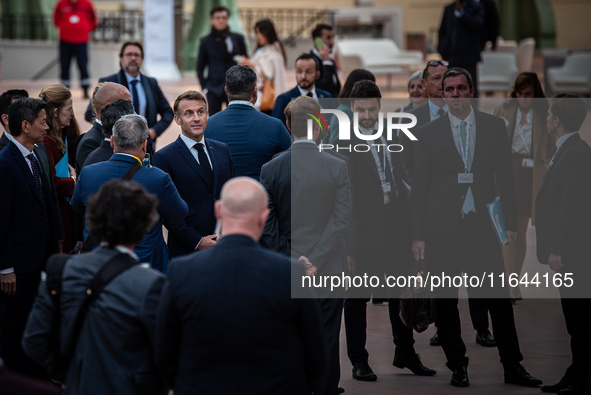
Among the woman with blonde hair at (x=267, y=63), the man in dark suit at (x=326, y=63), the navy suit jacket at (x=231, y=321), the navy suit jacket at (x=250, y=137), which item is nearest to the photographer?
the navy suit jacket at (x=231, y=321)

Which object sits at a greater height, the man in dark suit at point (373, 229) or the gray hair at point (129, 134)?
the gray hair at point (129, 134)

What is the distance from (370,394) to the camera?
4.75 metres

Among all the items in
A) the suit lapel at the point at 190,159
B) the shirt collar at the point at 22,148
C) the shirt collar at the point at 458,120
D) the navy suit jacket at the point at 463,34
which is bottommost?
the suit lapel at the point at 190,159

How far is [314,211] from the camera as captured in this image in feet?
14.3

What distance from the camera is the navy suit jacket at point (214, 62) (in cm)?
958

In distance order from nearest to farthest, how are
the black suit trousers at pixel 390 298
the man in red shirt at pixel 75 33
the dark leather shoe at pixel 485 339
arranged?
1. the black suit trousers at pixel 390 298
2. the dark leather shoe at pixel 485 339
3. the man in red shirt at pixel 75 33

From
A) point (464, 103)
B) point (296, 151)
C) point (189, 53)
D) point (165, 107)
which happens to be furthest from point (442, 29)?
point (189, 53)

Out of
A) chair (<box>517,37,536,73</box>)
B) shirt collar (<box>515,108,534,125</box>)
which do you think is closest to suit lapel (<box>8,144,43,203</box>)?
shirt collar (<box>515,108,534,125</box>)

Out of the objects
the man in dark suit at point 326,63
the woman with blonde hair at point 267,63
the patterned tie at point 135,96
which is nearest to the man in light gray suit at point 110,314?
the patterned tie at point 135,96

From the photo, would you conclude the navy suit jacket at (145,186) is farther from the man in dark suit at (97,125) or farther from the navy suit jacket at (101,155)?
the man in dark suit at (97,125)

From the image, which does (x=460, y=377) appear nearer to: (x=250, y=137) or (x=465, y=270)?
(x=465, y=270)

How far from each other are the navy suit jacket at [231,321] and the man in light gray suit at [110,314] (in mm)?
96

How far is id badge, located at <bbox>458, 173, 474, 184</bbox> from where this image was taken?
189 inches

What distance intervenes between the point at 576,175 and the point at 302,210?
1.49 metres
